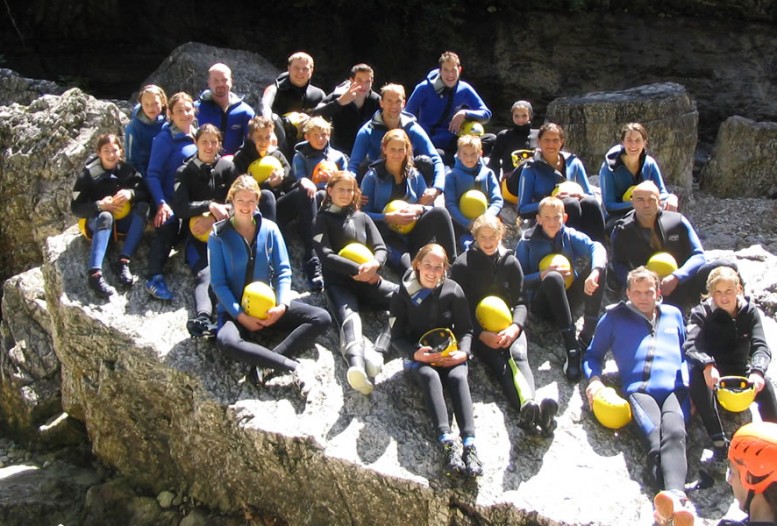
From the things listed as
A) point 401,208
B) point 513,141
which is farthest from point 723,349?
point 513,141

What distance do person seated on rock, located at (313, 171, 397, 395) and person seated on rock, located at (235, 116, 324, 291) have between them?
0.35 m

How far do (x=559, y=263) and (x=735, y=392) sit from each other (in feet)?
4.41

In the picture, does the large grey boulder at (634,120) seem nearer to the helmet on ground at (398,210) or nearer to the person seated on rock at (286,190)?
the helmet on ground at (398,210)

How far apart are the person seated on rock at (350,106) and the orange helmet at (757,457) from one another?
14.0ft

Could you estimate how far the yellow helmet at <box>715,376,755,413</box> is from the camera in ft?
16.2

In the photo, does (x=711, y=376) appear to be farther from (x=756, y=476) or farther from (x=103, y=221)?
(x=103, y=221)

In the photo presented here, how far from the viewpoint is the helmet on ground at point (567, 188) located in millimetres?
6227

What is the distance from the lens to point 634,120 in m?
8.91

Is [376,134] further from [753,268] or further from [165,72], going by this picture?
[165,72]

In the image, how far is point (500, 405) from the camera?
207 inches

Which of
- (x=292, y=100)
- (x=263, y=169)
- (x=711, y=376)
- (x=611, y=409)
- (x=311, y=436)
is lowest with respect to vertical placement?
(x=311, y=436)

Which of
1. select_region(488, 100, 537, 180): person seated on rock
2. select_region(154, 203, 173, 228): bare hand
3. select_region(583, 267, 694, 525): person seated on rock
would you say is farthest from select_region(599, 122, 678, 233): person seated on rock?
select_region(154, 203, 173, 228): bare hand

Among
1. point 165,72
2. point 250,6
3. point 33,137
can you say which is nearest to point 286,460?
point 33,137

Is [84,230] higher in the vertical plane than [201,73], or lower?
lower
